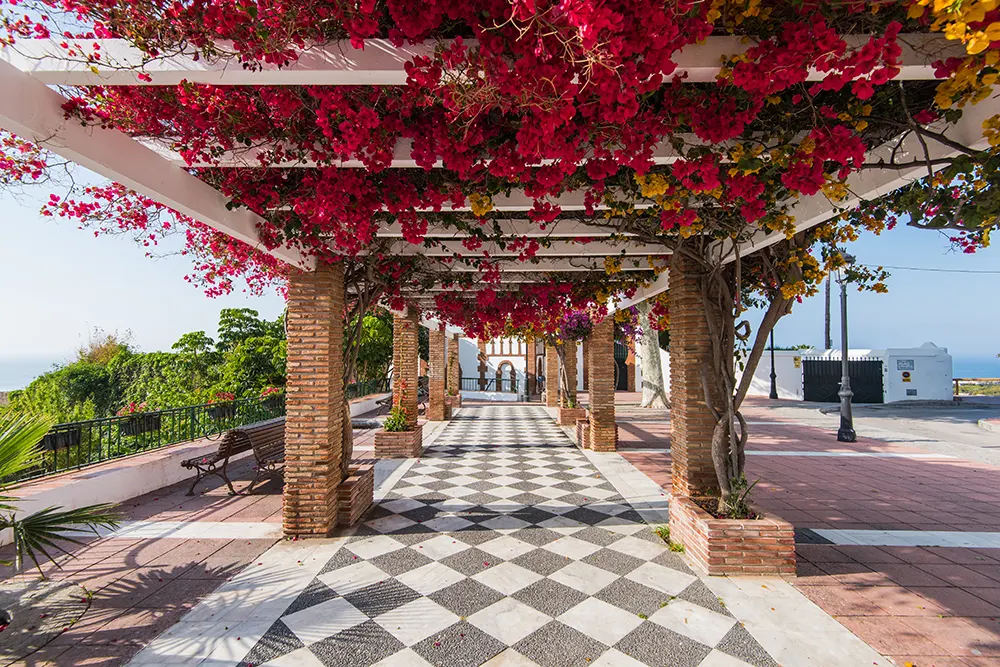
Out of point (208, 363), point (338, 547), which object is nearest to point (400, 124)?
point (338, 547)

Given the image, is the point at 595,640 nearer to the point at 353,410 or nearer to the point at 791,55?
the point at 791,55

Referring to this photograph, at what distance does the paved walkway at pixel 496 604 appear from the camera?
2725 mm

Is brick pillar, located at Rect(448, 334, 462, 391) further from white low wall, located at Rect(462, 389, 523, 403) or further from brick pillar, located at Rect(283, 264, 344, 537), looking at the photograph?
brick pillar, located at Rect(283, 264, 344, 537)

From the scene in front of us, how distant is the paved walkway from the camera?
8.94 feet

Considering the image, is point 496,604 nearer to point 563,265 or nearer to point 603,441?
point 563,265

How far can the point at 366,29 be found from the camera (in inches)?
70.2

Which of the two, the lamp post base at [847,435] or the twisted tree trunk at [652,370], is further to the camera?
the twisted tree trunk at [652,370]

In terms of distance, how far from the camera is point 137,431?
257 inches

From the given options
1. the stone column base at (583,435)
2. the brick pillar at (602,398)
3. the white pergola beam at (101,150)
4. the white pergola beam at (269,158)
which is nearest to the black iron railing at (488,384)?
the stone column base at (583,435)

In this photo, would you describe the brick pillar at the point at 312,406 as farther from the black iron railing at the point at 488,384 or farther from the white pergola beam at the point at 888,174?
the black iron railing at the point at 488,384

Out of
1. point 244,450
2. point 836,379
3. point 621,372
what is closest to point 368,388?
point 244,450

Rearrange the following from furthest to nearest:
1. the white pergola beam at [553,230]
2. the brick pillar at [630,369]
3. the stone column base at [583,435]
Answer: the brick pillar at [630,369] → the stone column base at [583,435] → the white pergola beam at [553,230]

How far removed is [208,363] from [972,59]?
1734 cm

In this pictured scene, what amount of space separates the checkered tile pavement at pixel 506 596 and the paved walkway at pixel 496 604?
1 centimetres
